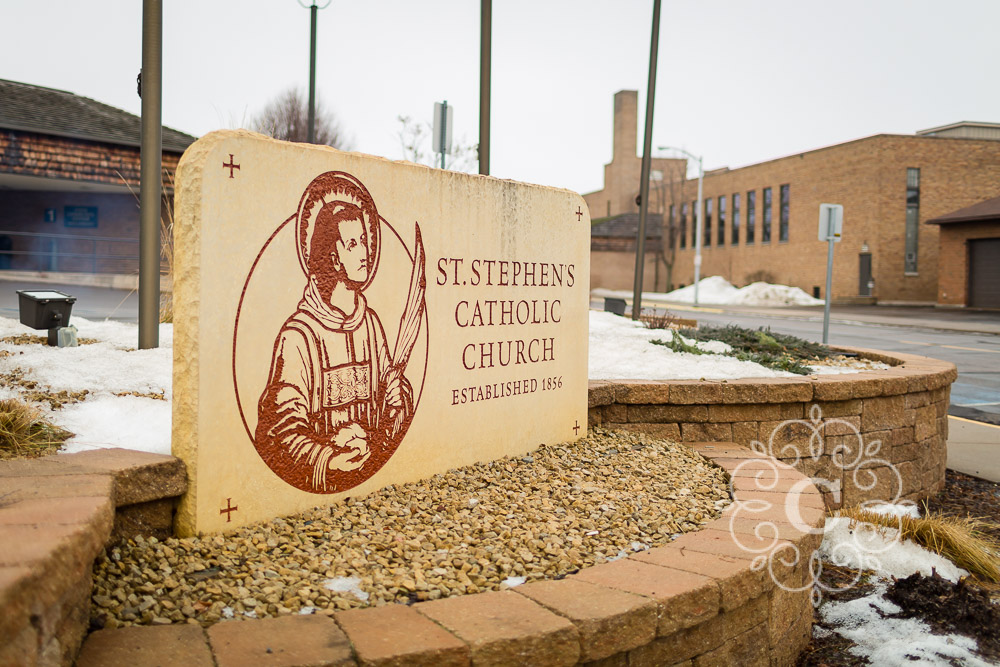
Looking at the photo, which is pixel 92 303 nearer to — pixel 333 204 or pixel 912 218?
pixel 333 204

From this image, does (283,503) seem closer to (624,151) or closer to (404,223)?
(404,223)

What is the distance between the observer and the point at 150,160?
511cm

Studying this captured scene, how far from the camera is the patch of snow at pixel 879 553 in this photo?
425 centimetres

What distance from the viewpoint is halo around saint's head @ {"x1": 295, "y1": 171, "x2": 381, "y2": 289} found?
3062 millimetres

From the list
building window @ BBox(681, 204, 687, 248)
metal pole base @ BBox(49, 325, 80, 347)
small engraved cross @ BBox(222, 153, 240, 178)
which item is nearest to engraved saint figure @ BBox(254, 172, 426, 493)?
small engraved cross @ BBox(222, 153, 240, 178)

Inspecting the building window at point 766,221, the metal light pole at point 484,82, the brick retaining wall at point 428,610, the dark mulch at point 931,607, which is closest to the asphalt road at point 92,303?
the metal light pole at point 484,82

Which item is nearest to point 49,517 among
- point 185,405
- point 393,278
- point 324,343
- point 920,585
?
point 185,405

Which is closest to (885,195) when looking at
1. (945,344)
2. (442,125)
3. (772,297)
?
(772,297)

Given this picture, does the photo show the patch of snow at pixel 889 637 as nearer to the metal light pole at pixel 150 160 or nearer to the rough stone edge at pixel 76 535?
the rough stone edge at pixel 76 535

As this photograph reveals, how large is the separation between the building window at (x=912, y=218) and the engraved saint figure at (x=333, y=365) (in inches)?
1351

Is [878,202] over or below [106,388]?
over

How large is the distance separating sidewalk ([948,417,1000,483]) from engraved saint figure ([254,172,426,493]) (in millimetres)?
5460
